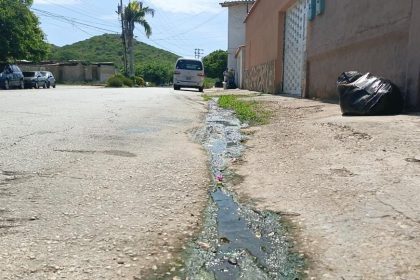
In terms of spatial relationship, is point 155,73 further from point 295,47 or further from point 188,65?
point 295,47

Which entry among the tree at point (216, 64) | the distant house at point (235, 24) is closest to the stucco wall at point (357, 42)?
the distant house at point (235, 24)

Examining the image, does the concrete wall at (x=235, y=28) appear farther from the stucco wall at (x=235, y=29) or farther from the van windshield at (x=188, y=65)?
the van windshield at (x=188, y=65)

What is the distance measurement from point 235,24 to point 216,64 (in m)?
27.0

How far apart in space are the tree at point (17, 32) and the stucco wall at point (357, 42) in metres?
21.3

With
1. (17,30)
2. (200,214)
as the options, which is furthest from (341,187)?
(17,30)

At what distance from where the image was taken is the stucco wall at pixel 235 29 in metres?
41.2

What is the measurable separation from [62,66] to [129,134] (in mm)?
45593

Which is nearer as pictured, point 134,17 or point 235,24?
point 235,24

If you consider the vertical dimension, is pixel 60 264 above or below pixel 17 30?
below

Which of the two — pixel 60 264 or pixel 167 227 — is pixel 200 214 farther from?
pixel 60 264

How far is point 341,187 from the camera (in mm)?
3150

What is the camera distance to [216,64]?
6881 centimetres

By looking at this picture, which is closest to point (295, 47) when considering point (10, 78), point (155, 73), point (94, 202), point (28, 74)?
point (94, 202)

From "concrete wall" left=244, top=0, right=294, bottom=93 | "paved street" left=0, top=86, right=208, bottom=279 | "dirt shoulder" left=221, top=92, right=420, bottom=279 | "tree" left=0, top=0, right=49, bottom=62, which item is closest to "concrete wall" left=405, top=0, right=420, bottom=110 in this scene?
"dirt shoulder" left=221, top=92, right=420, bottom=279
